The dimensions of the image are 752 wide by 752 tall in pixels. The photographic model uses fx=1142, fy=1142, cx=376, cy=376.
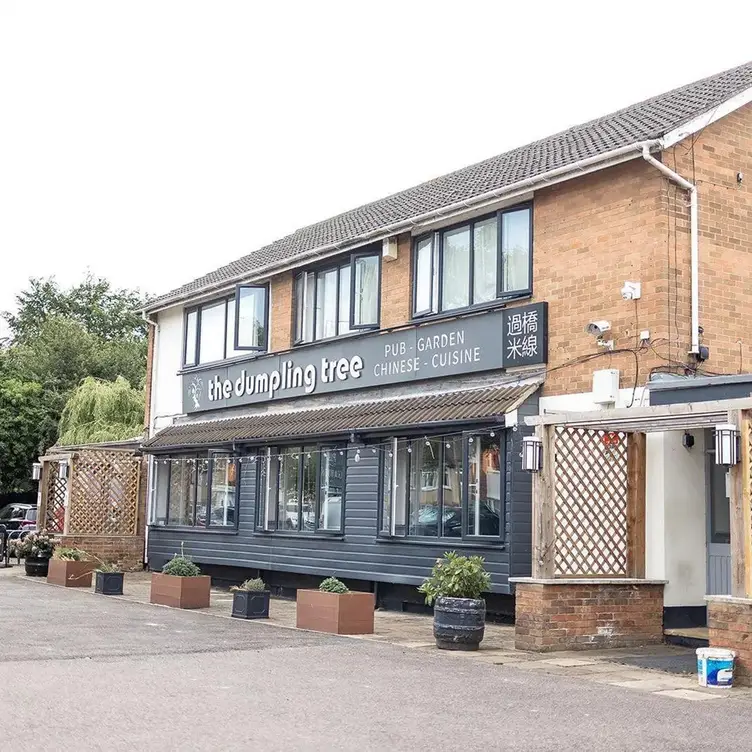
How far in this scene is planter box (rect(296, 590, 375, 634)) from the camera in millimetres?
14336

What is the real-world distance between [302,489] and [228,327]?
4.52m

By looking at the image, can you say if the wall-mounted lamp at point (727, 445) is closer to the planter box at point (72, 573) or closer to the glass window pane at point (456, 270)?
the glass window pane at point (456, 270)

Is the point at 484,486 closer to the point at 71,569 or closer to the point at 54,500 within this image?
the point at 71,569

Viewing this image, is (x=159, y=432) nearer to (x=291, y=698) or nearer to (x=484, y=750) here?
(x=291, y=698)

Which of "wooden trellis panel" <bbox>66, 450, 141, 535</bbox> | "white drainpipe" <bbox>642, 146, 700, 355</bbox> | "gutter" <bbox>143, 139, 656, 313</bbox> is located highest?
"gutter" <bbox>143, 139, 656, 313</bbox>

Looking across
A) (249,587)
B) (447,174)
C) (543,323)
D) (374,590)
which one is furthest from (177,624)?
(447,174)

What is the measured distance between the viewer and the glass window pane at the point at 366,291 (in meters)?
18.8

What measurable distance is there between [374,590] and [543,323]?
17.7ft

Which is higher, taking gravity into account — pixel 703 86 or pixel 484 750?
pixel 703 86

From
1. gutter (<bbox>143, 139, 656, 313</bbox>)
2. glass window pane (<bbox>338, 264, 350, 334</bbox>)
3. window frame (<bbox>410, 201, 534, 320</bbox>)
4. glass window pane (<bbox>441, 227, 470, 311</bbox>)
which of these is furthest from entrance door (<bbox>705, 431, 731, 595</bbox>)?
glass window pane (<bbox>338, 264, 350, 334</bbox>)

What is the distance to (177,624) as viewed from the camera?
49.6ft

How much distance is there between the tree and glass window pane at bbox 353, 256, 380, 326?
69.1 feet

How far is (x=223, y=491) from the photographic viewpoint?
21.9 m

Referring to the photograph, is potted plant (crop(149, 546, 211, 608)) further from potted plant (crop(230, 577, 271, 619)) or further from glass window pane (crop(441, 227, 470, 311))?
glass window pane (crop(441, 227, 470, 311))
